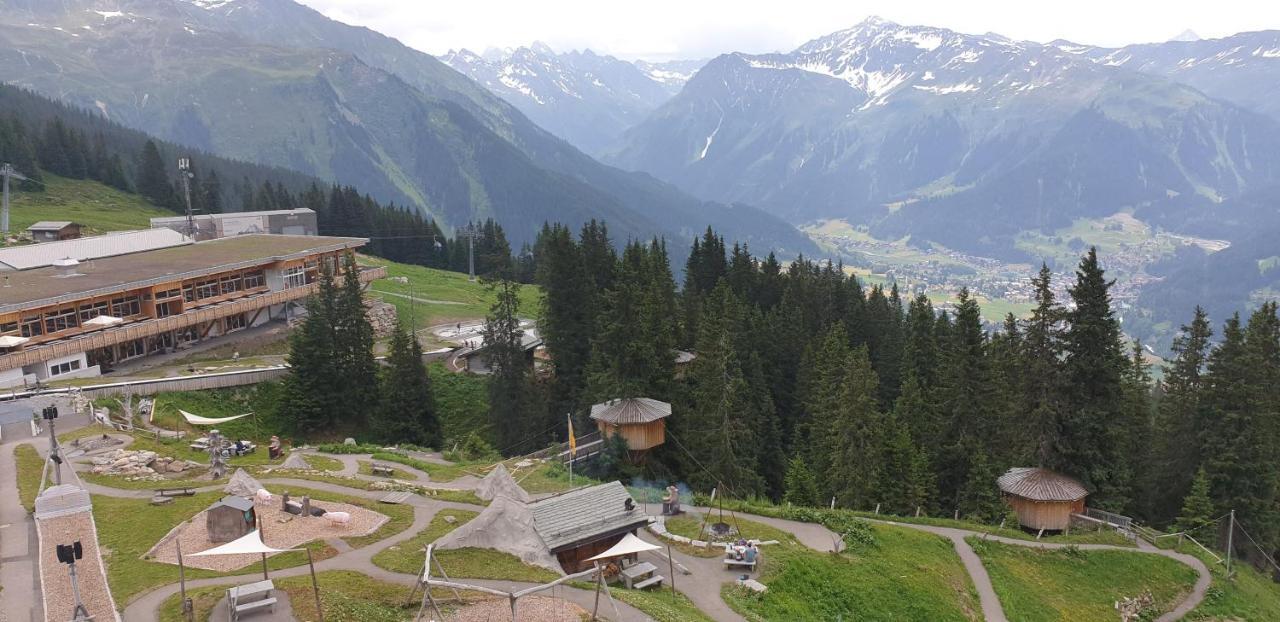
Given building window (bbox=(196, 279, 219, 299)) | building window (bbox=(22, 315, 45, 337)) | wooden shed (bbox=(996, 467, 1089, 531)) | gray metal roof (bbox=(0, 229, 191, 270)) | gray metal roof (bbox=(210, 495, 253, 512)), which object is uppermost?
gray metal roof (bbox=(0, 229, 191, 270))

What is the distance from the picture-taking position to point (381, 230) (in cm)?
16000

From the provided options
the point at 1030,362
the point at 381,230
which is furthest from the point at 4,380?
the point at 381,230

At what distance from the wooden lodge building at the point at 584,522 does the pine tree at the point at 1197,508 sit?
37.9 metres

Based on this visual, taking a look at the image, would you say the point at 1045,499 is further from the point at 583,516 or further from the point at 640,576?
the point at 583,516

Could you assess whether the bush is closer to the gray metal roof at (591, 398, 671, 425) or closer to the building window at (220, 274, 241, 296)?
the gray metal roof at (591, 398, 671, 425)

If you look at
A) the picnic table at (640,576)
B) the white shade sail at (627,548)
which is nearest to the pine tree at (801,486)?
the picnic table at (640,576)

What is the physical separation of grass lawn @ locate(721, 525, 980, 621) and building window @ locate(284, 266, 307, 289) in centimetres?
6467

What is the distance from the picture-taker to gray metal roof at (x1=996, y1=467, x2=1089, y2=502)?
161 ft

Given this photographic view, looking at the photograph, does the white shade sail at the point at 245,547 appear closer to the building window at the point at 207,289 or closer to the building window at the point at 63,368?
the building window at the point at 63,368

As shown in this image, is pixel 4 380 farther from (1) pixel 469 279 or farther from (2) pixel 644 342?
(1) pixel 469 279

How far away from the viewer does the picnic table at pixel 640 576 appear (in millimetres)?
31250

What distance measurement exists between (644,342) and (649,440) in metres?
7.39

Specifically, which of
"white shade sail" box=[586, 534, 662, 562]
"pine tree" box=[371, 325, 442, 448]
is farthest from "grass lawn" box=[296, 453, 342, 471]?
"white shade sail" box=[586, 534, 662, 562]

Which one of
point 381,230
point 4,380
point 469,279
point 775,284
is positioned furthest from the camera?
point 381,230
